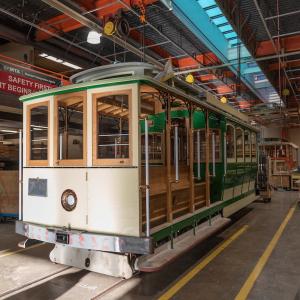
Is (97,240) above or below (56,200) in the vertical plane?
below

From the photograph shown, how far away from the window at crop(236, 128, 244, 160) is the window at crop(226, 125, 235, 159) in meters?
0.46

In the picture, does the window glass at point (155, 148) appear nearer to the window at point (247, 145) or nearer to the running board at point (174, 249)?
the running board at point (174, 249)

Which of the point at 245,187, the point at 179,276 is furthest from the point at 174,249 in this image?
the point at 245,187

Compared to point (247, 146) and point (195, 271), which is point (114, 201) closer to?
point (195, 271)

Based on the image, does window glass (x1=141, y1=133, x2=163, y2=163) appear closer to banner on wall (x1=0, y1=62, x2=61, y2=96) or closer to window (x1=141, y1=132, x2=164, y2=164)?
window (x1=141, y1=132, x2=164, y2=164)

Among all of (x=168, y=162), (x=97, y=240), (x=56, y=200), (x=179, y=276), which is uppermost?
(x=168, y=162)

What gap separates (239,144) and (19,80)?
6.46 m

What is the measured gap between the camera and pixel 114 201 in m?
3.96

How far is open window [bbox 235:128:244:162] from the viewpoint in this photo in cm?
829

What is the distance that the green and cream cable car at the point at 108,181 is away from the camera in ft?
12.7

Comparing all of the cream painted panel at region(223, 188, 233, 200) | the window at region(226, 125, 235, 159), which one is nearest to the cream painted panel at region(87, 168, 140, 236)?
the cream painted panel at region(223, 188, 233, 200)

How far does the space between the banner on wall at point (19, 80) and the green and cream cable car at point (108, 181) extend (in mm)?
3899

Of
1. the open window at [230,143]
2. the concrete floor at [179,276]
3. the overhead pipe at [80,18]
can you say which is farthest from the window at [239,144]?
the overhead pipe at [80,18]

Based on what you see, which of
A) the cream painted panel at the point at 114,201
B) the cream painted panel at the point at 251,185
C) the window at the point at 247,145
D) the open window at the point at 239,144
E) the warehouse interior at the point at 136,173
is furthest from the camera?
the cream painted panel at the point at 251,185
